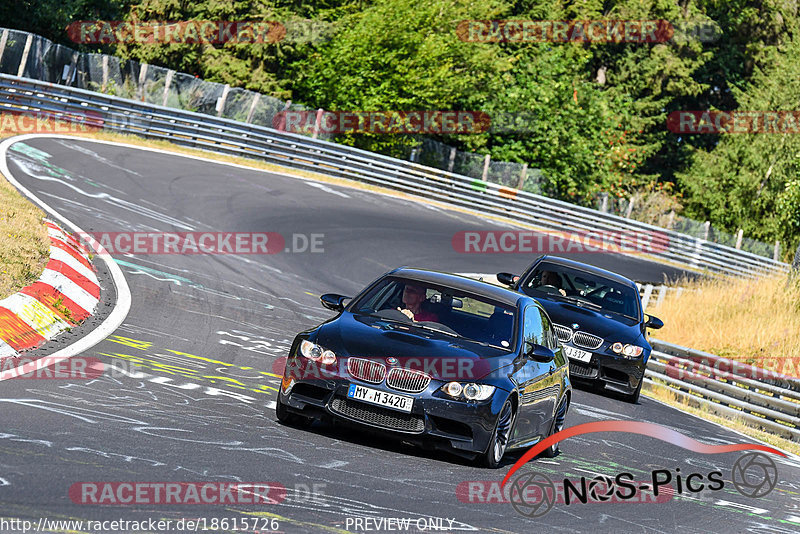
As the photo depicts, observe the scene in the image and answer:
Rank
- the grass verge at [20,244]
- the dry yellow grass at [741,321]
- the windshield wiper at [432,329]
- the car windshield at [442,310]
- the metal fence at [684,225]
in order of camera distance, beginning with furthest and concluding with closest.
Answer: the metal fence at [684,225] → the dry yellow grass at [741,321] → the grass verge at [20,244] → the car windshield at [442,310] → the windshield wiper at [432,329]

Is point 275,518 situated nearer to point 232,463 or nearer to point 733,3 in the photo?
point 232,463

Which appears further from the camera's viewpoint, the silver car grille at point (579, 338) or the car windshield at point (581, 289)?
the car windshield at point (581, 289)

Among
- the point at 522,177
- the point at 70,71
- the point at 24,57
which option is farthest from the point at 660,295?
the point at 70,71

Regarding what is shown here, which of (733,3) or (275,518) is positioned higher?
(733,3)

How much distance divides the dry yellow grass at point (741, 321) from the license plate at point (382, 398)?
1397cm

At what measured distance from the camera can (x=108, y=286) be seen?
43.0 feet

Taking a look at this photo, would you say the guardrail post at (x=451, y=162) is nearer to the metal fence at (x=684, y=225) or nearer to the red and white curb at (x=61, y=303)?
the metal fence at (x=684, y=225)

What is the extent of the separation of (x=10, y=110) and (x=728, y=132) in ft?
157

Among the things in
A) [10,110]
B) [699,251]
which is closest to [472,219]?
[699,251]

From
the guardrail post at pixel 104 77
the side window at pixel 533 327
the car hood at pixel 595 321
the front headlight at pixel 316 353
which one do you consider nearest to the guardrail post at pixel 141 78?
the guardrail post at pixel 104 77

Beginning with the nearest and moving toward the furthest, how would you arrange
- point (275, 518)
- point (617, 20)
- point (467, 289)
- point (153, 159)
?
1. point (275, 518)
2. point (467, 289)
3. point (153, 159)
4. point (617, 20)

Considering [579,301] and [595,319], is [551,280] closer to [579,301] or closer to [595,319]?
[579,301]

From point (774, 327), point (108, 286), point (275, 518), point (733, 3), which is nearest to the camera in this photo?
point (275, 518)

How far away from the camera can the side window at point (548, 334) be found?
34.1ft
